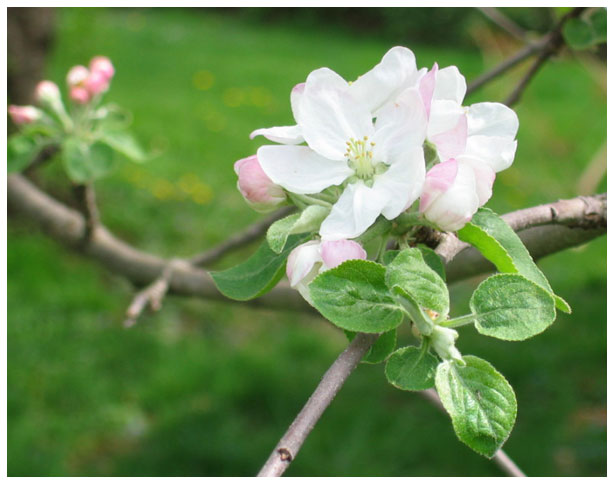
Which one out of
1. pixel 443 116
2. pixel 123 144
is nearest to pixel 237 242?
pixel 123 144

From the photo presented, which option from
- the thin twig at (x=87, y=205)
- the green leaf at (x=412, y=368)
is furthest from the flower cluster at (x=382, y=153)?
the thin twig at (x=87, y=205)

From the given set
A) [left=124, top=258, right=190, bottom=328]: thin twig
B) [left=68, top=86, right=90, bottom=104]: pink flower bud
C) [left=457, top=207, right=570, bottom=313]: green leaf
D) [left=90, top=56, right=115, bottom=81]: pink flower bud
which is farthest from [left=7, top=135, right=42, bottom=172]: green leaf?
[left=457, top=207, right=570, bottom=313]: green leaf

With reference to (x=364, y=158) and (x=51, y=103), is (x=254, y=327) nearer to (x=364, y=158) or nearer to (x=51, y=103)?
(x=51, y=103)

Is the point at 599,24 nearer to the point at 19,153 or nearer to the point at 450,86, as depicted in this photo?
the point at 450,86

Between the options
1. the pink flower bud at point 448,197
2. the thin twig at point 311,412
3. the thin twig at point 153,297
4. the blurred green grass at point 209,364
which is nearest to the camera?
the thin twig at point 311,412

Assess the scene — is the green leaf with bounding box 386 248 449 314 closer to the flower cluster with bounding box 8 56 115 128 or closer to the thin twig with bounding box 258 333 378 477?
the thin twig with bounding box 258 333 378 477

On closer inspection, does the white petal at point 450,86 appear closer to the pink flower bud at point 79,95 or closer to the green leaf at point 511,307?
the green leaf at point 511,307

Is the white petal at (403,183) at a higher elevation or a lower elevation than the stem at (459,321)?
higher
